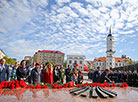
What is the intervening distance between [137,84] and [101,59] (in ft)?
256

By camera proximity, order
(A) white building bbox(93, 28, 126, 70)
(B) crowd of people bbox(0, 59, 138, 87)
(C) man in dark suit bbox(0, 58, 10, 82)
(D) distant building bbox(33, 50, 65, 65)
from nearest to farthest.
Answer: (C) man in dark suit bbox(0, 58, 10, 82), (B) crowd of people bbox(0, 59, 138, 87), (A) white building bbox(93, 28, 126, 70), (D) distant building bbox(33, 50, 65, 65)

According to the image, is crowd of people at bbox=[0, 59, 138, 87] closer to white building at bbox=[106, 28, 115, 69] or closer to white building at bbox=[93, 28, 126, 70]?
white building at bbox=[106, 28, 115, 69]

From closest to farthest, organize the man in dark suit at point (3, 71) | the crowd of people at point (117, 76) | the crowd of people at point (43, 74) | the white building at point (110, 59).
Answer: the man in dark suit at point (3, 71), the crowd of people at point (43, 74), the crowd of people at point (117, 76), the white building at point (110, 59)

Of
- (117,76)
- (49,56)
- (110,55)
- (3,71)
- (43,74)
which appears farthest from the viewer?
A: (49,56)

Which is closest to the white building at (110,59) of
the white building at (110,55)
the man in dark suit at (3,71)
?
the white building at (110,55)

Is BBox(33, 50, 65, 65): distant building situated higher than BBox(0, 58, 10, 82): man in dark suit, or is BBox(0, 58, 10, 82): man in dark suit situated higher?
BBox(33, 50, 65, 65): distant building

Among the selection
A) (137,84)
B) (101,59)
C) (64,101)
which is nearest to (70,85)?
(64,101)

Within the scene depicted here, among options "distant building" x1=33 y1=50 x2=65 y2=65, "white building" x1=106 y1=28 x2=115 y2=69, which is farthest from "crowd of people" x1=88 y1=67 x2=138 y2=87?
"distant building" x1=33 y1=50 x2=65 y2=65

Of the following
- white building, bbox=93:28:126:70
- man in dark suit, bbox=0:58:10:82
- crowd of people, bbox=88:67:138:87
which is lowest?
crowd of people, bbox=88:67:138:87

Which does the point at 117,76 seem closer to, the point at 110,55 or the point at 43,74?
the point at 43,74

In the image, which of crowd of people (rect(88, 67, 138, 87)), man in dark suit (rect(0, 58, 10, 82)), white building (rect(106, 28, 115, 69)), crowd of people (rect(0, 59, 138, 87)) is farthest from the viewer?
white building (rect(106, 28, 115, 69))

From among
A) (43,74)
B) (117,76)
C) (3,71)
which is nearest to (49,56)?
(117,76)

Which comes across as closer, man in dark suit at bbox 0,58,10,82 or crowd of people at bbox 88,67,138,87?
man in dark suit at bbox 0,58,10,82

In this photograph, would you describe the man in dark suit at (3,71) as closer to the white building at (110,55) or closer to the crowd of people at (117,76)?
the crowd of people at (117,76)
